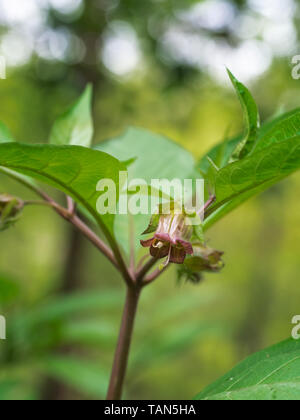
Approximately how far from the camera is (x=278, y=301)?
36.0 ft

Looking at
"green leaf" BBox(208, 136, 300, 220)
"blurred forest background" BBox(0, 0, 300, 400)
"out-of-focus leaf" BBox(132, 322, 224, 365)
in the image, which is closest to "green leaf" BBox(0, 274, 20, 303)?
"blurred forest background" BBox(0, 0, 300, 400)

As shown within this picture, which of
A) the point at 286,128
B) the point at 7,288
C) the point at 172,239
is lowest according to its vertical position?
the point at 172,239

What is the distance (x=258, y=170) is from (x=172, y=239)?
0.12m

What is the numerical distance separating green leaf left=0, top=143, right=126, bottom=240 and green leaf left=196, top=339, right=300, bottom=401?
29 centimetres

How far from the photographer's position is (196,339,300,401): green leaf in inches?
21.8

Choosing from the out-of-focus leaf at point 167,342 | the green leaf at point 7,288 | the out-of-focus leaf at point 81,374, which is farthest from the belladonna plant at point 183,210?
the out-of-focus leaf at point 167,342

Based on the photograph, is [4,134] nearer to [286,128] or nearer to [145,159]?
[145,159]

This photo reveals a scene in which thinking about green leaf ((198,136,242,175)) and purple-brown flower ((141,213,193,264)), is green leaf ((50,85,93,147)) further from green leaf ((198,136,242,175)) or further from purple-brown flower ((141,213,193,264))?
purple-brown flower ((141,213,193,264))

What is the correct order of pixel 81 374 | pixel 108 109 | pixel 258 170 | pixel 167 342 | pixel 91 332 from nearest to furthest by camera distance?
pixel 258 170
pixel 81 374
pixel 91 332
pixel 167 342
pixel 108 109

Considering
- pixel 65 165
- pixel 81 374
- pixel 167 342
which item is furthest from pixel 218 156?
pixel 167 342

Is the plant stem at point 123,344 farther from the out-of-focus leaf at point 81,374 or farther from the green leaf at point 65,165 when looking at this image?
the out-of-focus leaf at point 81,374

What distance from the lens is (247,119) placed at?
0.58 meters

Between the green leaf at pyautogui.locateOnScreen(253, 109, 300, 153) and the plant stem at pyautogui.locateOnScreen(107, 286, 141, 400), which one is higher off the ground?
the green leaf at pyautogui.locateOnScreen(253, 109, 300, 153)

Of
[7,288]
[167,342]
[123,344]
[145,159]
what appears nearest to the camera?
[123,344]
